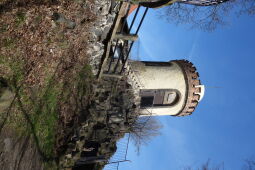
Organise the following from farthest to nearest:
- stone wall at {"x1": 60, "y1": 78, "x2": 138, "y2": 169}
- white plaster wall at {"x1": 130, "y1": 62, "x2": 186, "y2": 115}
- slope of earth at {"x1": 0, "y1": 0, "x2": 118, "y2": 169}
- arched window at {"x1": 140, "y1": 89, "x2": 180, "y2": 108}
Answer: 1. arched window at {"x1": 140, "y1": 89, "x2": 180, "y2": 108}
2. white plaster wall at {"x1": 130, "y1": 62, "x2": 186, "y2": 115}
3. stone wall at {"x1": 60, "y1": 78, "x2": 138, "y2": 169}
4. slope of earth at {"x1": 0, "y1": 0, "x2": 118, "y2": 169}

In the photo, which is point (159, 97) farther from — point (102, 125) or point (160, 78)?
point (102, 125)

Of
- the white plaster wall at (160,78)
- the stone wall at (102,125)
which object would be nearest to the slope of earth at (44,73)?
the stone wall at (102,125)

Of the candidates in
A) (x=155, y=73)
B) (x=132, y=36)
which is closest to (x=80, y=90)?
(x=132, y=36)

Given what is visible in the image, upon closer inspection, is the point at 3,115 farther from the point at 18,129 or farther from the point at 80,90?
the point at 80,90

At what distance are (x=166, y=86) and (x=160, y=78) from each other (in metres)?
0.53

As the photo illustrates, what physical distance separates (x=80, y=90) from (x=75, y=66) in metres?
0.98

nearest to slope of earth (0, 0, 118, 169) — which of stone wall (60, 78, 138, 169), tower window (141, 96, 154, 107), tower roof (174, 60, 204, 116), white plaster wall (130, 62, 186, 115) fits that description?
stone wall (60, 78, 138, 169)

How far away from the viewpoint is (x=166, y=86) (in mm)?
14719

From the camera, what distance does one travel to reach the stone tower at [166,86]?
46.9 ft

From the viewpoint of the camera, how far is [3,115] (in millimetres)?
8391

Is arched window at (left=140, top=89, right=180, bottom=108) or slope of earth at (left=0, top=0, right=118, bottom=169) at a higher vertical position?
slope of earth at (left=0, top=0, right=118, bottom=169)

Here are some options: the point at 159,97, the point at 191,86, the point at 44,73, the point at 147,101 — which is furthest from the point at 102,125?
the point at 191,86

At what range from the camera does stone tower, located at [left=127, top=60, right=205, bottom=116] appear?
46.9 ft

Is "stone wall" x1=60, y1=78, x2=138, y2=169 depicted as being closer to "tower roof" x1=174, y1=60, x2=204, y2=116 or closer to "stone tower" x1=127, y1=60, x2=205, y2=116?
"stone tower" x1=127, y1=60, x2=205, y2=116
